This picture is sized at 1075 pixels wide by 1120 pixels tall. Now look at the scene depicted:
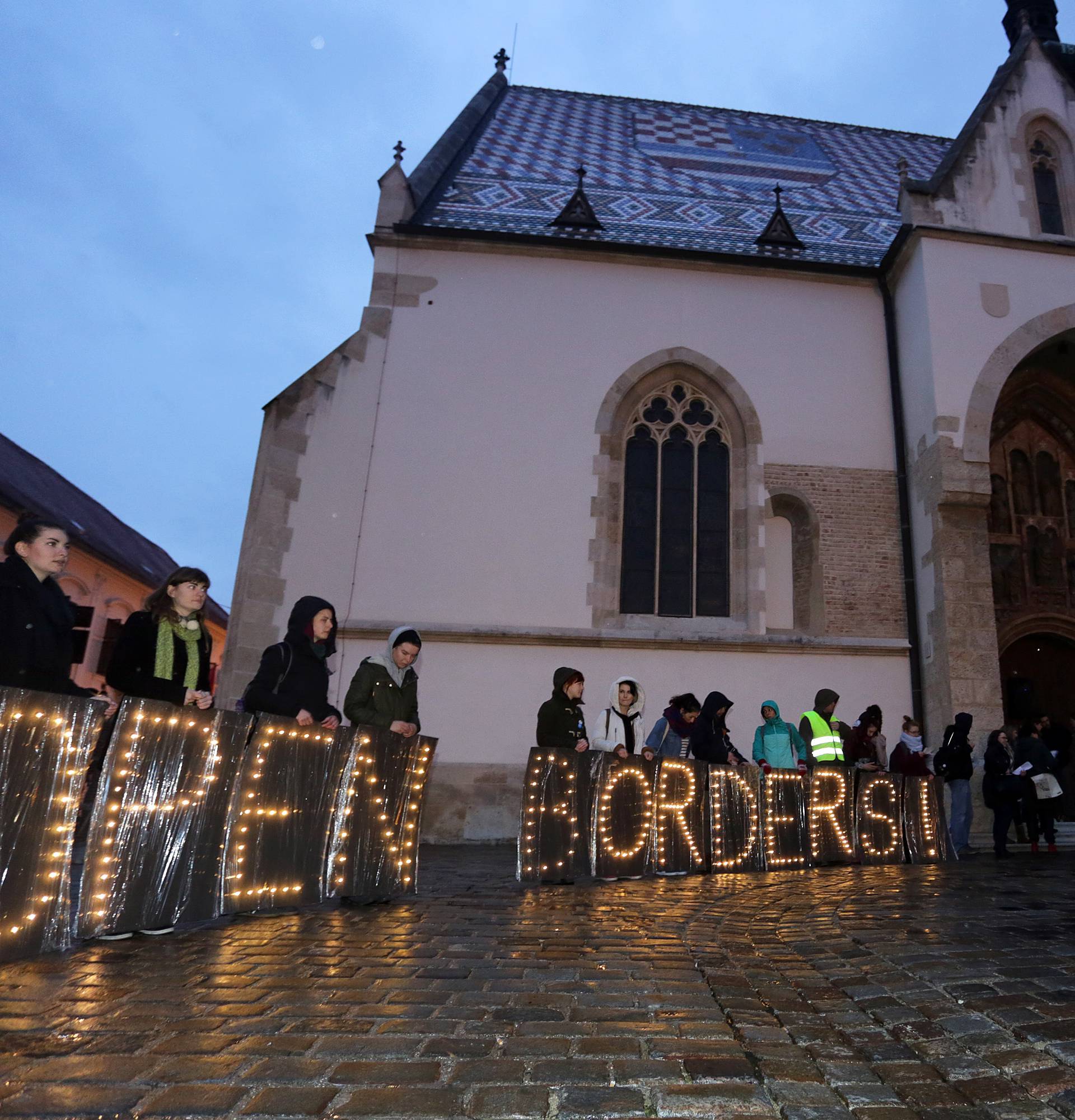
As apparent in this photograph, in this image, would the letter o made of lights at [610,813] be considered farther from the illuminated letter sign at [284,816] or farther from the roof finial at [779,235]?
the roof finial at [779,235]

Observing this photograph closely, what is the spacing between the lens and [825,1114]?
2.02m

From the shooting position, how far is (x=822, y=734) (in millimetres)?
8352

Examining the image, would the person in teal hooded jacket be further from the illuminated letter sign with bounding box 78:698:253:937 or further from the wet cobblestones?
the illuminated letter sign with bounding box 78:698:253:937

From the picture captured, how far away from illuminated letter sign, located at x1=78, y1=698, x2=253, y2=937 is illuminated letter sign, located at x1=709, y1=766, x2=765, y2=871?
13.2 ft

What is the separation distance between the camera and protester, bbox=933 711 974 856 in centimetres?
923

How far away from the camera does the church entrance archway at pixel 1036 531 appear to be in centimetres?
1328

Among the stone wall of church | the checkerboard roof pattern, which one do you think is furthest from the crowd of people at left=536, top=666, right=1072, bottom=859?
the checkerboard roof pattern

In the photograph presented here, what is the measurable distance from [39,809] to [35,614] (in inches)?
34.4

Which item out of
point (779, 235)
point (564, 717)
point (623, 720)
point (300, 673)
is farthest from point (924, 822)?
point (779, 235)

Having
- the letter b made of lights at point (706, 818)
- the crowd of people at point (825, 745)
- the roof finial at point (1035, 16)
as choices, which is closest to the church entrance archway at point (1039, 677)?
the crowd of people at point (825, 745)

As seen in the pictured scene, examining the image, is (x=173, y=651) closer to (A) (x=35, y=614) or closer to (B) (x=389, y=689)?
(A) (x=35, y=614)

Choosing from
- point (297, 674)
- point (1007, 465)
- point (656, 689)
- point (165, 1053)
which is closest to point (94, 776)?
point (297, 674)

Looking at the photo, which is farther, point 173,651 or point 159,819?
point 173,651

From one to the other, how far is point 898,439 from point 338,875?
1104 centimetres
